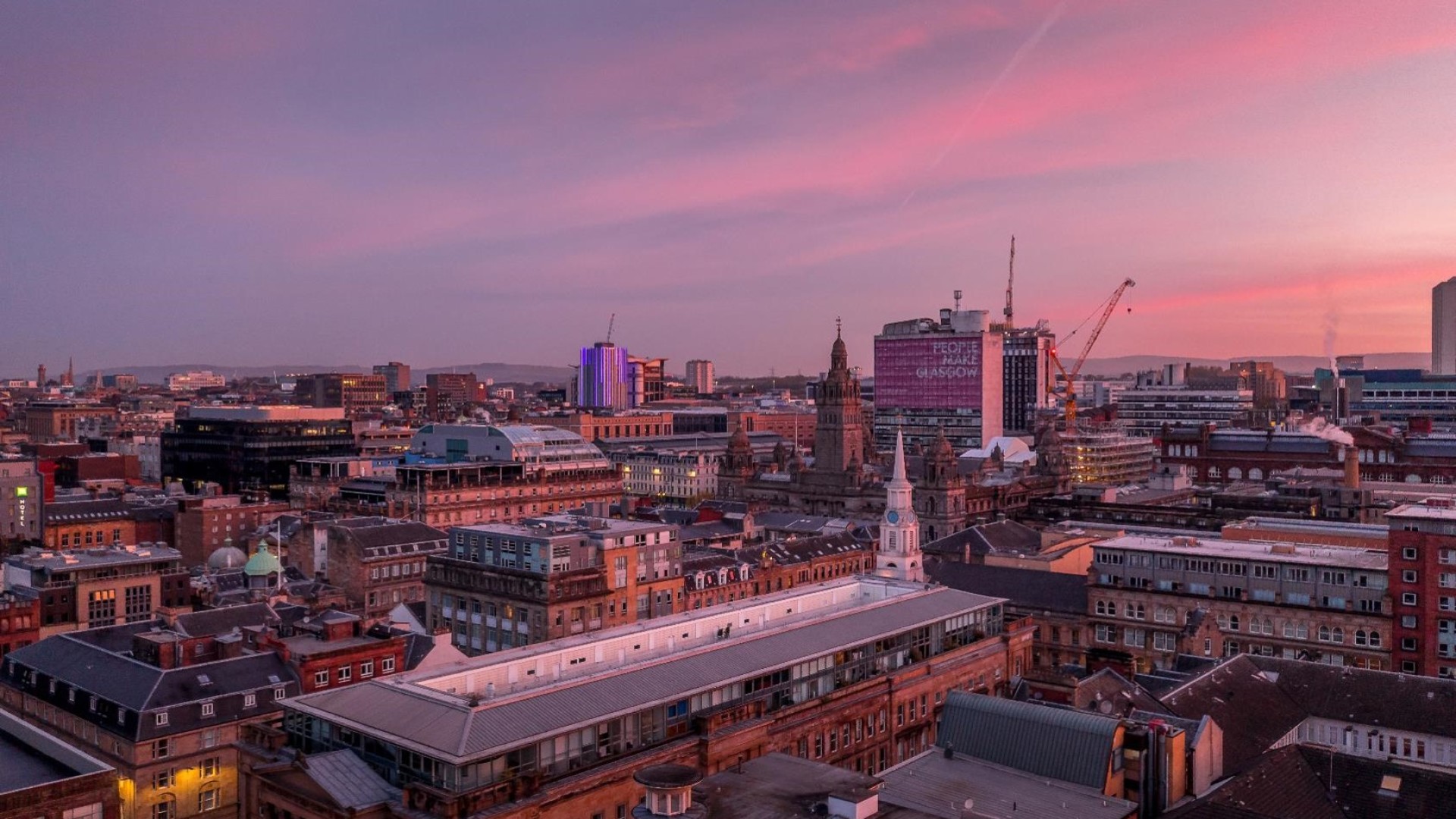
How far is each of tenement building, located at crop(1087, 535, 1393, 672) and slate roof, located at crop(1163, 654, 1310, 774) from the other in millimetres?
15743

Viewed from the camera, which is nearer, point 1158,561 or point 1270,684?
point 1270,684

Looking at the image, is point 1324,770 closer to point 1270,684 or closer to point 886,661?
point 1270,684

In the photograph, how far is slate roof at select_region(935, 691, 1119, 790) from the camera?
49.8 meters

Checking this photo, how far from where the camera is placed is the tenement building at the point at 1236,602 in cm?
8169

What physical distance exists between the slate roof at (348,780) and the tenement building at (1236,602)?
58.5 meters

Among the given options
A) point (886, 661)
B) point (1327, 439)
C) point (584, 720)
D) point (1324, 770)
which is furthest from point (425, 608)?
point (1327, 439)

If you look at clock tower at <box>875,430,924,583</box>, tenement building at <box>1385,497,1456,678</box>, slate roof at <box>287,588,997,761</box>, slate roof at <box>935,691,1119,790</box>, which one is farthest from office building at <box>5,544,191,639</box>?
tenement building at <box>1385,497,1456,678</box>

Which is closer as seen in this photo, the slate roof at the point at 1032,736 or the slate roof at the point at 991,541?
the slate roof at the point at 1032,736

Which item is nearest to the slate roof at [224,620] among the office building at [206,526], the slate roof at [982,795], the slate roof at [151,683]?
the slate roof at [151,683]

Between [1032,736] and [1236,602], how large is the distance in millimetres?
42524

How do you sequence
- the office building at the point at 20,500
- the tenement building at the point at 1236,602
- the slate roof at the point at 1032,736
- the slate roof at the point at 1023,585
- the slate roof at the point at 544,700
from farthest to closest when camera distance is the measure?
the office building at the point at 20,500 → the slate roof at the point at 1023,585 → the tenement building at the point at 1236,602 → the slate roof at the point at 1032,736 → the slate roof at the point at 544,700

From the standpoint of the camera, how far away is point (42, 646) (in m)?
73.8

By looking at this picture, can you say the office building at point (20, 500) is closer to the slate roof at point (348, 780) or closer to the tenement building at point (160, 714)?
the tenement building at point (160, 714)

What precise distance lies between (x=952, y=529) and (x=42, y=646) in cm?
10753
